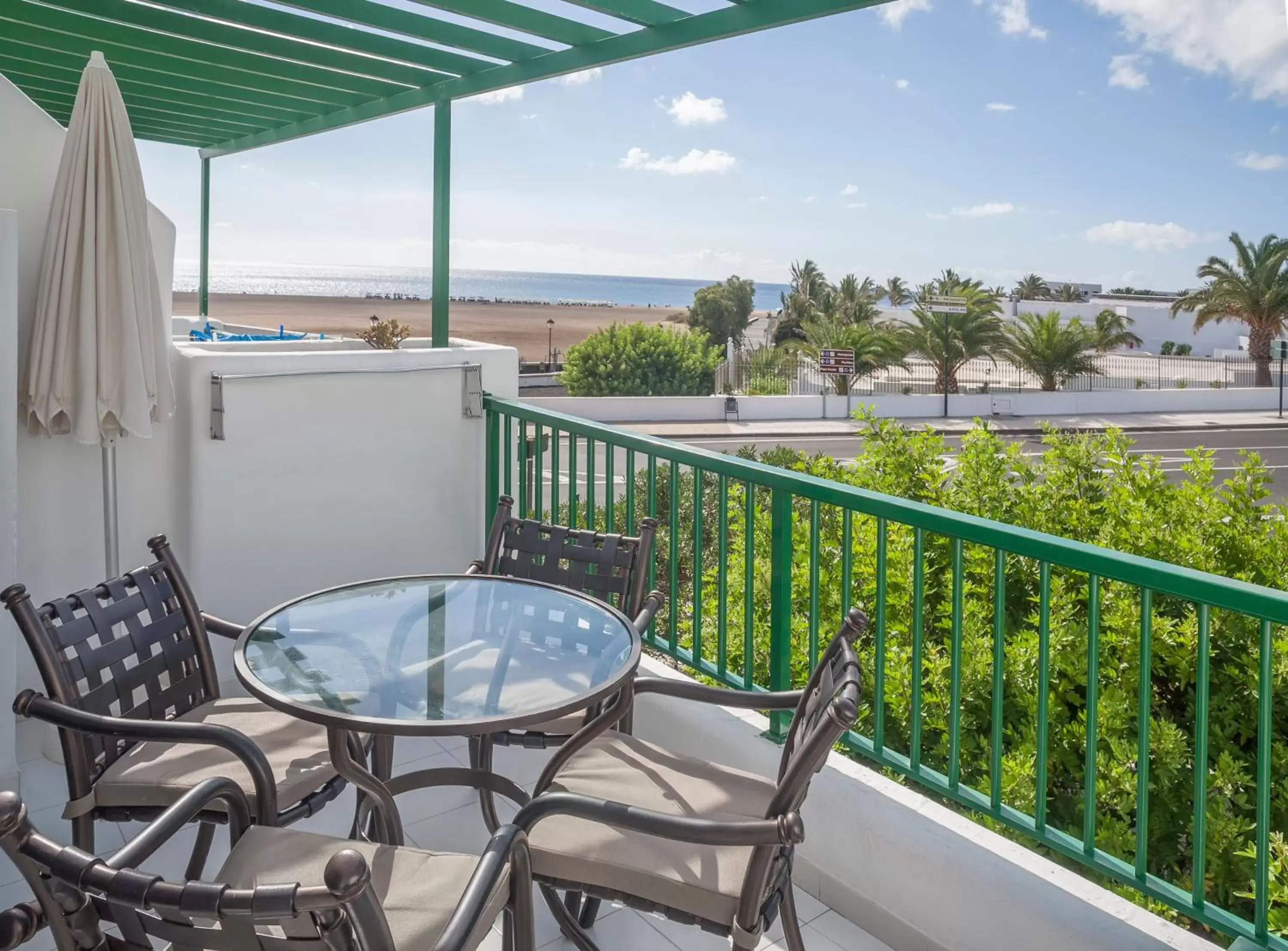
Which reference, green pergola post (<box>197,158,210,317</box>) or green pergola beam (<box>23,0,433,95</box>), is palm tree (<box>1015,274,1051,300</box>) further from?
green pergola beam (<box>23,0,433,95</box>)

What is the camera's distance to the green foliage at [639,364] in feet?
109

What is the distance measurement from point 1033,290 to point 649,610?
7220 centimetres

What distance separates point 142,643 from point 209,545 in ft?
5.05

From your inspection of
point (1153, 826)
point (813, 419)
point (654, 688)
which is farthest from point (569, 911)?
point (813, 419)

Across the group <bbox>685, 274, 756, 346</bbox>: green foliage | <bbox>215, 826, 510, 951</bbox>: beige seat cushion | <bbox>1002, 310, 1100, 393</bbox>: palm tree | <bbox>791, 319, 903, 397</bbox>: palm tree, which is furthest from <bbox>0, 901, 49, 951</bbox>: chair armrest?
<bbox>685, 274, 756, 346</bbox>: green foliage

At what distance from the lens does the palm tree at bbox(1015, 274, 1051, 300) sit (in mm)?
66438

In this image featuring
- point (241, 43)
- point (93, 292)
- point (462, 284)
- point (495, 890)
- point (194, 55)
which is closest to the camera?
point (495, 890)

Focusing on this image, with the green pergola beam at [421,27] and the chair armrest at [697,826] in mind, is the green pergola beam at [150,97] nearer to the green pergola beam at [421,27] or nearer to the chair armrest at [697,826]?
the green pergola beam at [421,27]

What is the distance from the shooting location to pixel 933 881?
7.27ft

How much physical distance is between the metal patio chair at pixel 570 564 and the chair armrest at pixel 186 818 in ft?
2.38

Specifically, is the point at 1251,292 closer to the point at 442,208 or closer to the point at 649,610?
the point at 442,208

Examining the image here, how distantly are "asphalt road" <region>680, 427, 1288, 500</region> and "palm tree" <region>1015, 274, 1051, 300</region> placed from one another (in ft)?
123

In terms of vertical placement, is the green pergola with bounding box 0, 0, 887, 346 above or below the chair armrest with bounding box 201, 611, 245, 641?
above

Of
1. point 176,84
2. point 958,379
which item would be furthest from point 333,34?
point 958,379
